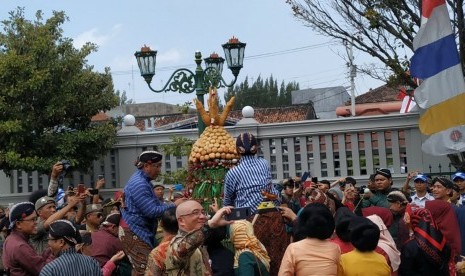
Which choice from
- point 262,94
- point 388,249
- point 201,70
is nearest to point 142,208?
point 388,249

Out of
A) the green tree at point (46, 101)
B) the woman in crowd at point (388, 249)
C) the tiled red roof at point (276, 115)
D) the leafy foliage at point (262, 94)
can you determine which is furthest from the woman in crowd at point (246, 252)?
the leafy foliage at point (262, 94)

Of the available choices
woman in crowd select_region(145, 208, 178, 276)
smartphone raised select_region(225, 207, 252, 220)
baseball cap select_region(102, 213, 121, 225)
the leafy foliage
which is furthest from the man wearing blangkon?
the leafy foliage

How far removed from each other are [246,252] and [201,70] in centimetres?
743

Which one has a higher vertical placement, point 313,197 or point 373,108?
point 373,108

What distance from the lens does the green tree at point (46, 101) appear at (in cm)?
2338

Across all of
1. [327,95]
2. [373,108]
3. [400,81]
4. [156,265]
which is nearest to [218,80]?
[400,81]

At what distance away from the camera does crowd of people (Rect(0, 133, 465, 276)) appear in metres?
6.27

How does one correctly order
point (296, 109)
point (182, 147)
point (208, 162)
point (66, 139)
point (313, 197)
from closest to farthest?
point (313, 197) → point (208, 162) → point (182, 147) → point (66, 139) → point (296, 109)

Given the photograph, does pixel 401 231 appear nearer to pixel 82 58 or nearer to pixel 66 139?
pixel 66 139

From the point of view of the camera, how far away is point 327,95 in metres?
54.0

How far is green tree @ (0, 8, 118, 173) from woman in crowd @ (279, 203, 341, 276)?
16448 millimetres

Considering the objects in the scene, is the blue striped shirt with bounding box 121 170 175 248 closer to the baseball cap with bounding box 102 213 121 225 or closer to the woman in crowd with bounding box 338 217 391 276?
the baseball cap with bounding box 102 213 121 225

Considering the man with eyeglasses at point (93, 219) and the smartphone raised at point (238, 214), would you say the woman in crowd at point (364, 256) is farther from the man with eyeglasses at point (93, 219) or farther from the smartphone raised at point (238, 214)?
the man with eyeglasses at point (93, 219)

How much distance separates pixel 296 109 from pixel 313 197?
35106mm
